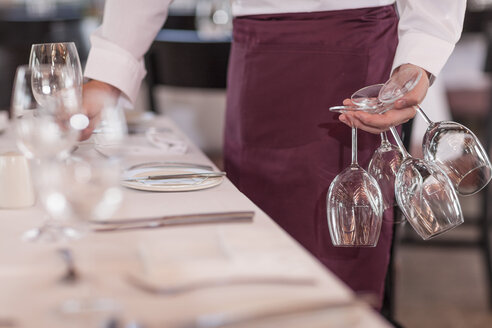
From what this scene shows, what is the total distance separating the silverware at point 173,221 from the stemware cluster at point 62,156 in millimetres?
43

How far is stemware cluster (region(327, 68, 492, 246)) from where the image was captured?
1072 millimetres

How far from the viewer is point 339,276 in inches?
59.6

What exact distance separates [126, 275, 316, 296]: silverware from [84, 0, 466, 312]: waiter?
2.44 feet

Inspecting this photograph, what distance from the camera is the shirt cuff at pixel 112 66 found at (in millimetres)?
1499

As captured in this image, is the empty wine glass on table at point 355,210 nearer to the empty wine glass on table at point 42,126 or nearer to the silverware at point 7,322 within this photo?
the empty wine glass on table at point 42,126

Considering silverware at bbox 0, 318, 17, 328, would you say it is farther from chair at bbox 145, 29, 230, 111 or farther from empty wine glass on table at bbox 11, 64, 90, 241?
chair at bbox 145, 29, 230, 111

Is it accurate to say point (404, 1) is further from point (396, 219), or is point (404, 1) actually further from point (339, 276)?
point (339, 276)

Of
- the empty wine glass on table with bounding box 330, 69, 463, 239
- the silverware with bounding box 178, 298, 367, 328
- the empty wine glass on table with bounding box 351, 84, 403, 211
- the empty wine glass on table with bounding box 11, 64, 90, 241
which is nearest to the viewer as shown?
the silverware with bounding box 178, 298, 367, 328

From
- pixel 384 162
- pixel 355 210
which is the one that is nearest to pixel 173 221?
pixel 355 210

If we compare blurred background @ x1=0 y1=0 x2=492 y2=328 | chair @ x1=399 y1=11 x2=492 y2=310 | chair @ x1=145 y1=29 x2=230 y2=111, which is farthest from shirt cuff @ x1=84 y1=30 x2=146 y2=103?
chair @ x1=399 y1=11 x2=492 y2=310

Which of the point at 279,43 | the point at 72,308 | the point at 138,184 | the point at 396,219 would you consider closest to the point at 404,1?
the point at 279,43

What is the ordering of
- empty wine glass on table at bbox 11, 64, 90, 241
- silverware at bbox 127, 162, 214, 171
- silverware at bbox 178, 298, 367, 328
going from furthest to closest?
silverware at bbox 127, 162, 214, 171 → empty wine glass on table at bbox 11, 64, 90, 241 → silverware at bbox 178, 298, 367, 328

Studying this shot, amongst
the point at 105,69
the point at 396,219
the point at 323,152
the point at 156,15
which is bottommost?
the point at 396,219

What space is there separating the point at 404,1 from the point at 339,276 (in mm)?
624
